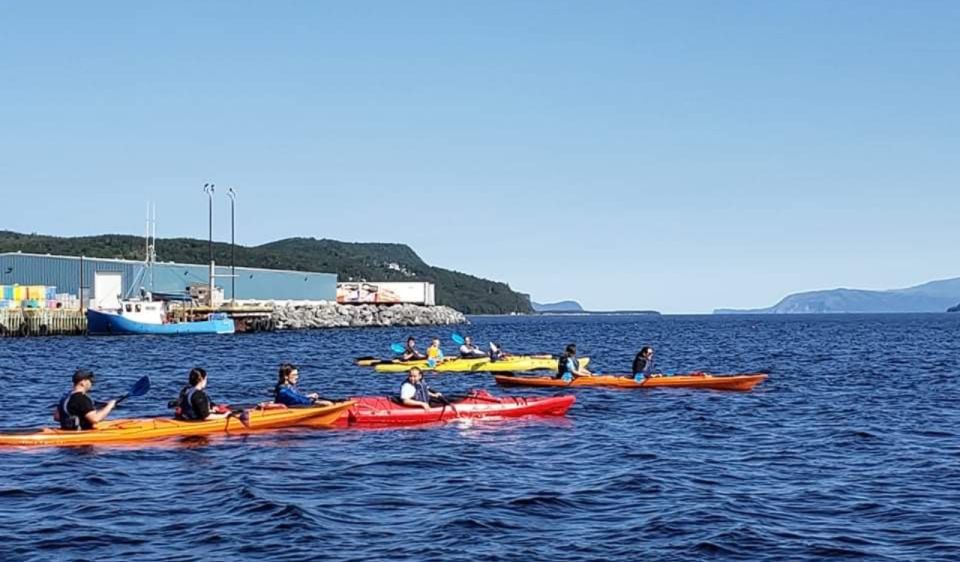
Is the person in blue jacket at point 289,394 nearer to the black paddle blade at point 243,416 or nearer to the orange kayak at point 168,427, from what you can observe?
the orange kayak at point 168,427

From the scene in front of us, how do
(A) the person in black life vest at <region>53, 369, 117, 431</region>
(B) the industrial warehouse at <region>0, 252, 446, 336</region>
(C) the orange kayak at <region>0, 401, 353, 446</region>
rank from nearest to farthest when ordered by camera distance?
(C) the orange kayak at <region>0, 401, 353, 446</region> → (A) the person in black life vest at <region>53, 369, 117, 431</region> → (B) the industrial warehouse at <region>0, 252, 446, 336</region>

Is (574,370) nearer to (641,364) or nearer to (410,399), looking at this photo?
(641,364)

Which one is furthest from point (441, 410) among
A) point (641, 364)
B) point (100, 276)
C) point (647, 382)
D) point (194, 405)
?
point (100, 276)

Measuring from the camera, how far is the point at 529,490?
56.2 ft

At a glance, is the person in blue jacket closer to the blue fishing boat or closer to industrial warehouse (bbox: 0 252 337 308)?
the blue fishing boat

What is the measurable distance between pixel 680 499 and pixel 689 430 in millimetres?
8615

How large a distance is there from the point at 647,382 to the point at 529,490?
18.1 m

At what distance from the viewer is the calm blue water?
13.7 m

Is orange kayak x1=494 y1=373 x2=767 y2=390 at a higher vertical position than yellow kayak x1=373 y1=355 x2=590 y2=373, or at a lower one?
lower

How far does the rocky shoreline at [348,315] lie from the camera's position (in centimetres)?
11800

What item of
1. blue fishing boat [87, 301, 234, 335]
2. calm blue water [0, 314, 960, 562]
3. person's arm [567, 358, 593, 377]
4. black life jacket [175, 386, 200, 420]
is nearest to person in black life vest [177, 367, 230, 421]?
Result: black life jacket [175, 386, 200, 420]

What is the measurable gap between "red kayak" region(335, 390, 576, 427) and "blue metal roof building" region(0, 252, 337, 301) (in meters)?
71.5

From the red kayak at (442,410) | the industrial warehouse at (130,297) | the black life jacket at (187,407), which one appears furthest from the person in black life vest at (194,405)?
the industrial warehouse at (130,297)

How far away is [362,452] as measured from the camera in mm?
20891
